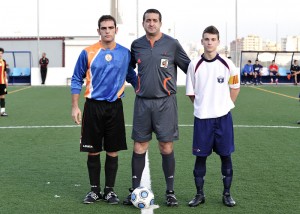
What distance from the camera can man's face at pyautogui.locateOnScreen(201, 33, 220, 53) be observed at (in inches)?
207

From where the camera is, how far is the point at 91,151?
5598mm

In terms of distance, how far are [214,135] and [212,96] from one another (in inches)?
15.2

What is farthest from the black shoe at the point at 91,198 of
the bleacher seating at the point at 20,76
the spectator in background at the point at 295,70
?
the bleacher seating at the point at 20,76

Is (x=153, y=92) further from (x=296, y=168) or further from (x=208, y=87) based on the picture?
(x=296, y=168)

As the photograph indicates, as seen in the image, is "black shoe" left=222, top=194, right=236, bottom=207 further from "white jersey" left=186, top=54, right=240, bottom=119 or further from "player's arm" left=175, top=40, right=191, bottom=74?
"player's arm" left=175, top=40, right=191, bottom=74

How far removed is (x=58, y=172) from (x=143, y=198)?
210 centimetres

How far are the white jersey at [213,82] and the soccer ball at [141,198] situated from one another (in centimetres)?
90

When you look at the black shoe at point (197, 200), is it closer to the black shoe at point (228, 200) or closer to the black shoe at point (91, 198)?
the black shoe at point (228, 200)

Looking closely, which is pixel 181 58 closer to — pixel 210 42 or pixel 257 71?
pixel 210 42

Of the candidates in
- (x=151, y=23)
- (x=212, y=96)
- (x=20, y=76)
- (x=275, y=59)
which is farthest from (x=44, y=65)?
(x=212, y=96)

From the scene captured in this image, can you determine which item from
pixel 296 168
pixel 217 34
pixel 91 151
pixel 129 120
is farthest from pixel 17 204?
pixel 129 120

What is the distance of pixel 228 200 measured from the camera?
5.46 metres

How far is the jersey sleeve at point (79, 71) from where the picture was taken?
215 inches

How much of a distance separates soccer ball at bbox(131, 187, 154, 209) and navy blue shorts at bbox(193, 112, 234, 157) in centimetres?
63
